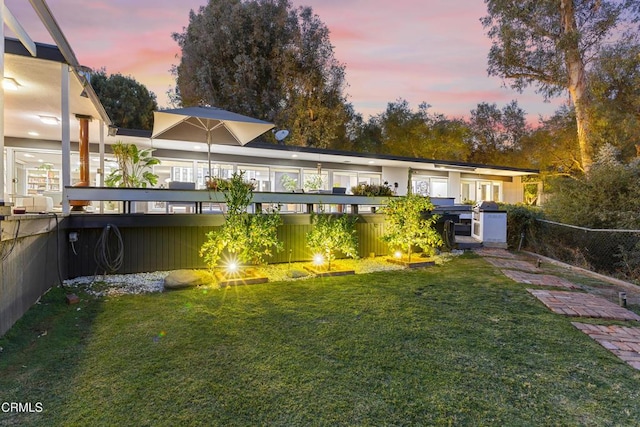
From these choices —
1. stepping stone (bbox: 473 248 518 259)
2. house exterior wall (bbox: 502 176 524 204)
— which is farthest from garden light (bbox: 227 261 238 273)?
house exterior wall (bbox: 502 176 524 204)

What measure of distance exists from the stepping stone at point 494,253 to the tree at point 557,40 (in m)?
6.77

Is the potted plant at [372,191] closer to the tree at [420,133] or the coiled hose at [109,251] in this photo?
the coiled hose at [109,251]

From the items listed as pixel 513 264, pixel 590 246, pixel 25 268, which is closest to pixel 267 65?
pixel 513 264

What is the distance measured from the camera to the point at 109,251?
481 cm

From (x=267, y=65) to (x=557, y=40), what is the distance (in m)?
12.4

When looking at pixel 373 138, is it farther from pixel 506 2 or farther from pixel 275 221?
pixel 275 221

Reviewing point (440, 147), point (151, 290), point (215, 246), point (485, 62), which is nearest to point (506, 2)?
point (485, 62)

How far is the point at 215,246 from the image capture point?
15.9 ft

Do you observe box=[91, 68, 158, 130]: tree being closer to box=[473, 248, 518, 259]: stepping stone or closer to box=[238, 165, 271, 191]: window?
box=[238, 165, 271, 191]: window

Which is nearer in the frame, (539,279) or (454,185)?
(539,279)

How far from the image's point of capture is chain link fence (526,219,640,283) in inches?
→ 243

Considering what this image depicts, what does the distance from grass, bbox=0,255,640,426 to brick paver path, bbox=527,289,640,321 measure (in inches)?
11.2

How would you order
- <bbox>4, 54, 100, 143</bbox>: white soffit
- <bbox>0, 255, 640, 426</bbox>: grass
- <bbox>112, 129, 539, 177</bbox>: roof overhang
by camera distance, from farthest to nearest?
<bbox>112, 129, 539, 177</bbox>: roof overhang < <bbox>4, 54, 100, 143</bbox>: white soffit < <bbox>0, 255, 640, 426</bbox>: grass

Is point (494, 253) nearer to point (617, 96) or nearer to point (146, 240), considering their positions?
point (146, 240)
